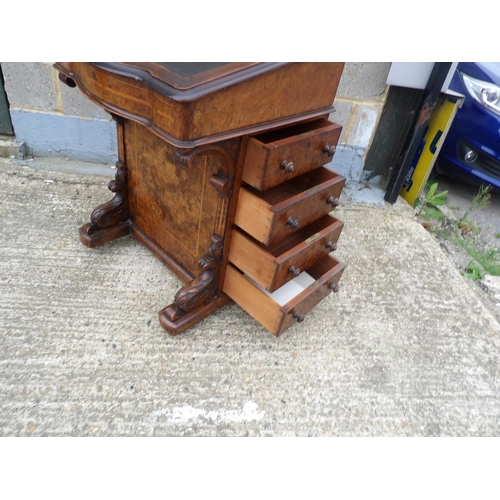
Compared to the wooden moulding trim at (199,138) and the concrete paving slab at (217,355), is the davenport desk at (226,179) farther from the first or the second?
the concrete paving slab at (217,355)

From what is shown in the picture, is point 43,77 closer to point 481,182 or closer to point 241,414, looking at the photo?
point 241,414

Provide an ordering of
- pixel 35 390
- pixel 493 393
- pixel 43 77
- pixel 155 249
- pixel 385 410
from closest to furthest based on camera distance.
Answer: pixel 35 390 < pixel 385 410 < pixel 493 393 < pixel 155 249 < pixel 43 77

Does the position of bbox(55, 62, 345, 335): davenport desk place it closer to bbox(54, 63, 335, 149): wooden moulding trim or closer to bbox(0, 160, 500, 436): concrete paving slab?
bbox(54, 63, 335, 149): wooden moulding trim

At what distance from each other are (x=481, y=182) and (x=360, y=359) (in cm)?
239

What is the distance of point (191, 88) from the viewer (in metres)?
0.99

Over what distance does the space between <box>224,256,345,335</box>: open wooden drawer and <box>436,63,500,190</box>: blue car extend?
1925 millimetres

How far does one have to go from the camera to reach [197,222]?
162 cm

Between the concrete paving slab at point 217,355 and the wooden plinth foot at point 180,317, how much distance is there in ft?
0.15

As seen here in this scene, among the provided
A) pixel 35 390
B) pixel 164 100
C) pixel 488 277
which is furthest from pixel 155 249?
pixel 488 277

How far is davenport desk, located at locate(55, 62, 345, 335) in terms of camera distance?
106cm

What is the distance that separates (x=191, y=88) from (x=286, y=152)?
43 centimetres

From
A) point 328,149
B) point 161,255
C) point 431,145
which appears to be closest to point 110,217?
point 161,255

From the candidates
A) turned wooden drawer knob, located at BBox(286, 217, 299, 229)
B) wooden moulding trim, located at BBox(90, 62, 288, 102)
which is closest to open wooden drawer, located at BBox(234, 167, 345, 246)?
turned wooden drawer knob, located at BBox(286, 217, 299, 229)

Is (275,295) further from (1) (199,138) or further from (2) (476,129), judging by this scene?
(2) (476,129)
